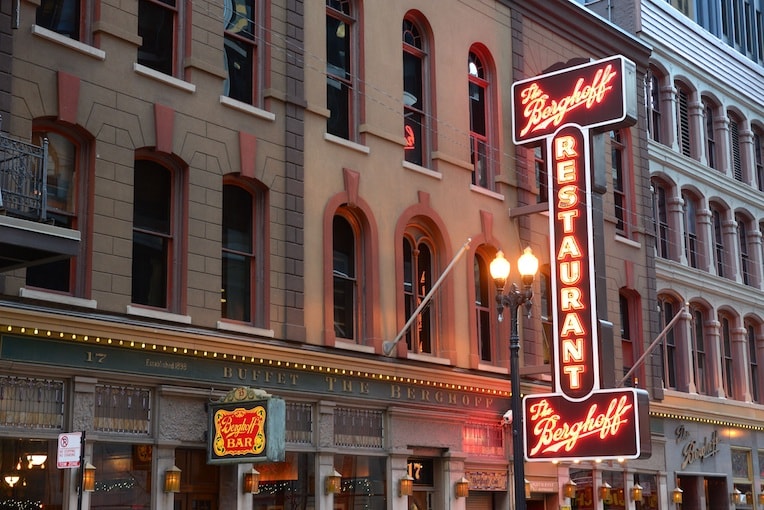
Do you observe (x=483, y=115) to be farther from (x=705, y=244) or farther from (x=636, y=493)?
(x=705, y=244)

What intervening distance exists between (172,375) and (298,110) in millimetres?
6398

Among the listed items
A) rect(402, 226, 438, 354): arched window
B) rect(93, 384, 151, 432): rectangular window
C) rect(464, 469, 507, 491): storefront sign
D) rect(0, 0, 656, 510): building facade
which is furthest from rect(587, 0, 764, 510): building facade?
rect(93, 384, 151, 432): rectangular window

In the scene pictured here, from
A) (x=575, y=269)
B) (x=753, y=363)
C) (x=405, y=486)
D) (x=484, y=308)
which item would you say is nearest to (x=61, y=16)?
(x=405, y=486)

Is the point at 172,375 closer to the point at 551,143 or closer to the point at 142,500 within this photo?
the point at 142,500

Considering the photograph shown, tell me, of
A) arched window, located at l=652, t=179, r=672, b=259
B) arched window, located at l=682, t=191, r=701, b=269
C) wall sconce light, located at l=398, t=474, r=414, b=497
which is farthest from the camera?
arched window, located at l=682, t=191, r=701, b=269

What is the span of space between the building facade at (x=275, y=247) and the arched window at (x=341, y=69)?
0.06 m

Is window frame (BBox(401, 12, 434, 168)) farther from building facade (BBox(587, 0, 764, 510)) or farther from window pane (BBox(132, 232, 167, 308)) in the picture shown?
building facade (BBox(587, 0, 764, 510))

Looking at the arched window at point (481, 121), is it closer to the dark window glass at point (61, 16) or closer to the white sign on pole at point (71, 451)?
the dark window glass at point (61, 16)

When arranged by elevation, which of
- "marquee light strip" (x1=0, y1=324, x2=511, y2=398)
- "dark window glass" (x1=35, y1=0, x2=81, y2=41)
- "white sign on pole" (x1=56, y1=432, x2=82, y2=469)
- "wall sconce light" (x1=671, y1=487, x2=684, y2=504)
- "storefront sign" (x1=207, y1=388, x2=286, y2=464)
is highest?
"dark window glass" (x1=35, y1=0, x2=81, y2=41)

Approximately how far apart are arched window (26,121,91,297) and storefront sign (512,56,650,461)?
38.3 ft

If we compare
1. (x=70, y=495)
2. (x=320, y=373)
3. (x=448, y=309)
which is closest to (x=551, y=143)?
(x=448, y=309)

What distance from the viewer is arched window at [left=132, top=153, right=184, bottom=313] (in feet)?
70.6

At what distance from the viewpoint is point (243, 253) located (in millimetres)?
23406

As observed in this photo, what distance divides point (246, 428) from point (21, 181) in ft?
20.6
